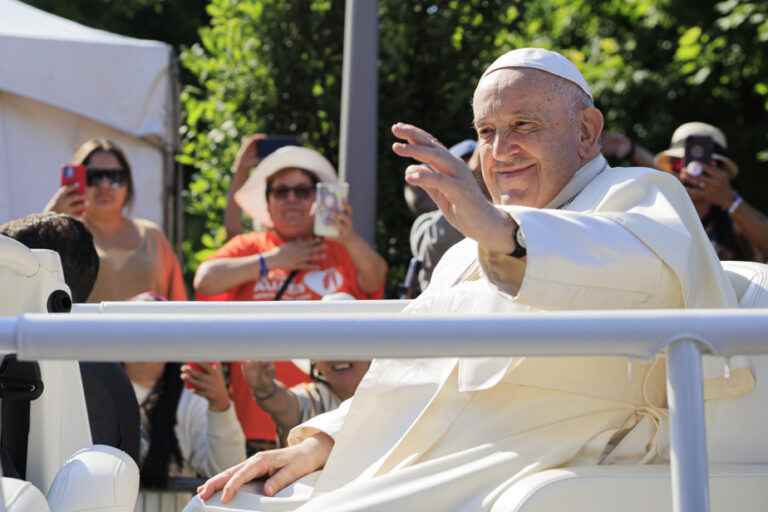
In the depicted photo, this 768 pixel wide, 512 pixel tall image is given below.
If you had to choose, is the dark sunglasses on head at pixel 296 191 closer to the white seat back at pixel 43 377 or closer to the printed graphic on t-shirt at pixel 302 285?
the printed graphic on t-shirt at pixel 302 285

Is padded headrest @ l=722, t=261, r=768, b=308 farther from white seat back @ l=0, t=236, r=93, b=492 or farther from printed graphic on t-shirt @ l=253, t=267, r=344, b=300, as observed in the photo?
printed graphic on t-shirt @ l=253, t=267, r=344, b=300

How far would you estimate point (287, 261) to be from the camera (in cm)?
564

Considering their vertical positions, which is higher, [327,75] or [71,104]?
[327,75]

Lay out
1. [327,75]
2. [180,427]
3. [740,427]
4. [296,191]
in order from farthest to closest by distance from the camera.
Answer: [327,75]
[296,191]
[180,427]
[740,427]

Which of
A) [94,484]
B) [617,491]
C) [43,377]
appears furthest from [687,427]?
[43,377]

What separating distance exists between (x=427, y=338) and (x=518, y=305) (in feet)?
3.59

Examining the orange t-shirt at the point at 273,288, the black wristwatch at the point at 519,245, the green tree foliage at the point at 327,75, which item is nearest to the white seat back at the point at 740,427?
the black wristwatch at the point at 519,245

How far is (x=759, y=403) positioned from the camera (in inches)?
115

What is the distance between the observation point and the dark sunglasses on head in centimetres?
581

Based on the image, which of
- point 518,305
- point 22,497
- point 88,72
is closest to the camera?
point 22,497

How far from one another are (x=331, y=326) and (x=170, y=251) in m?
4.31

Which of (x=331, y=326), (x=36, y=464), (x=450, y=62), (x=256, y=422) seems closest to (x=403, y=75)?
(x=450, y=62)

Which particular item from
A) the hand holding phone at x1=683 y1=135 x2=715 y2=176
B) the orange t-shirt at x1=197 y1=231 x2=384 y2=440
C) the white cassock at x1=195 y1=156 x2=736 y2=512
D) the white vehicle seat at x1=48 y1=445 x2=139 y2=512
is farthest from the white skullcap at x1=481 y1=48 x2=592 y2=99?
the hand holding phone at x1=683 y1=135 x2=715 y2=176

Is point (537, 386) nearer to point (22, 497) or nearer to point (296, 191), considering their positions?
point (22, 497)
